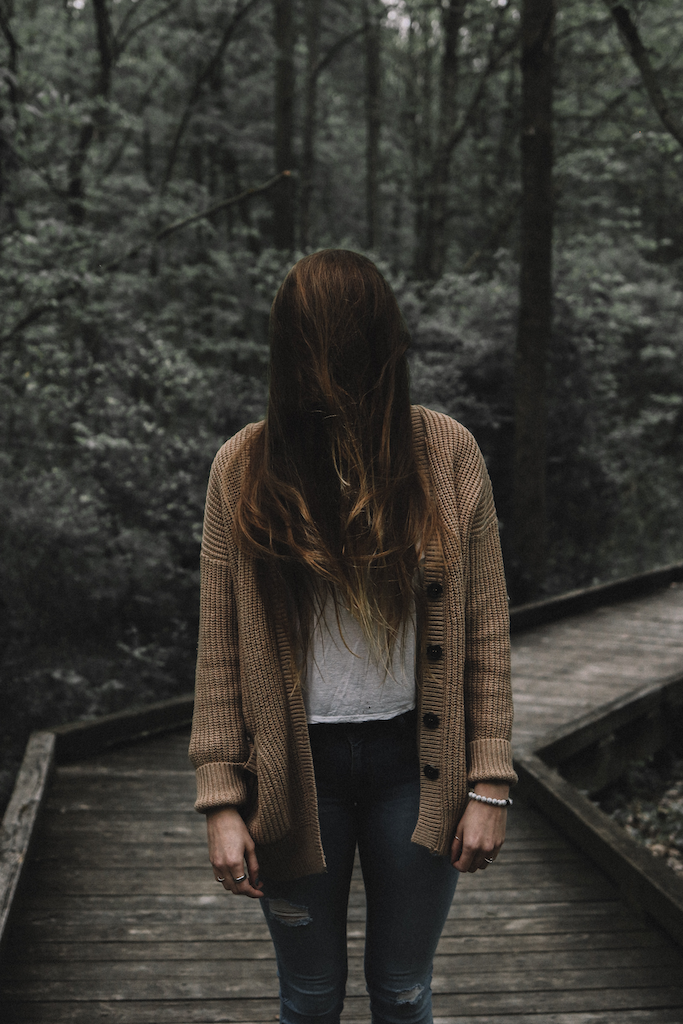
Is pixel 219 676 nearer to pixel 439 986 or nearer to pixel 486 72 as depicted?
pixel 439 986

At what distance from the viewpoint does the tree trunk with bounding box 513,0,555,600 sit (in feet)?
26.1

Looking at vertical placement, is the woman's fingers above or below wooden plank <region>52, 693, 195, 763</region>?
above

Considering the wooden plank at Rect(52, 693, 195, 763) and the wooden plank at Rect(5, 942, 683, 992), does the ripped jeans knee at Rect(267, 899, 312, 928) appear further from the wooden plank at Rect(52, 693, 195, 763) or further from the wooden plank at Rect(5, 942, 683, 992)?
the wooden plank at Rect(52, 693, 195, 763)

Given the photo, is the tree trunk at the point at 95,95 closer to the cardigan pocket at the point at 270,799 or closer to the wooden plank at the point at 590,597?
the wooden plank at the point at 590,597

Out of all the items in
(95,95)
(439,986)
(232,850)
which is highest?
(95,95)

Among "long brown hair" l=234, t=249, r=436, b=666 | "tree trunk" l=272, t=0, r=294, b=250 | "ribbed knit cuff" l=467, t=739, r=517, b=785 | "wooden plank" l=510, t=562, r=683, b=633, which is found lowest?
"wooden plank" l=510, t=562, r=683, b=633

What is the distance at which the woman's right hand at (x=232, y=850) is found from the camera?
1443 mm

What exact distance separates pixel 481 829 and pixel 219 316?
1097cm

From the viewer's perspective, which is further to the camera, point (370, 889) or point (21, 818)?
point (21, 818)

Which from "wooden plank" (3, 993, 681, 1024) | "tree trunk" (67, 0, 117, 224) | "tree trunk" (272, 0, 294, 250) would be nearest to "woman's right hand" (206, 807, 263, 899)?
"wooden plank" (3, 993, 681, 1024)

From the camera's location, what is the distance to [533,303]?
8.16m

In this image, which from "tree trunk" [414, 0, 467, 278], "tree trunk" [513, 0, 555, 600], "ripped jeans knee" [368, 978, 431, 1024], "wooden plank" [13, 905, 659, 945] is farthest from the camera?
"tree trunk" [414, 0, 467, 278]

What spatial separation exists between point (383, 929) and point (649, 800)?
5026mm

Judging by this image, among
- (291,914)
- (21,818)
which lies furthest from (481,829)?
(21,818)
